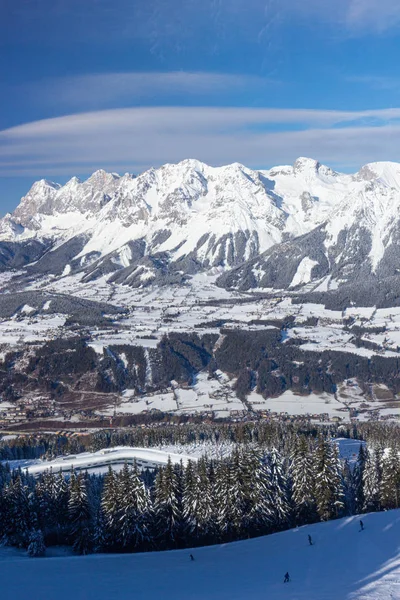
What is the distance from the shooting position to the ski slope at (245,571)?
92.6 feet

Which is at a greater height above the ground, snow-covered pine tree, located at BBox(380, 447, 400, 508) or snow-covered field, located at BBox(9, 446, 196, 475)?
snow-covered pine tree, located at BBox(380, 447, 400, 508)

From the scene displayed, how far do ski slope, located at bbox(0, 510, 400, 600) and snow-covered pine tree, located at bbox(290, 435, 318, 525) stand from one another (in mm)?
2504

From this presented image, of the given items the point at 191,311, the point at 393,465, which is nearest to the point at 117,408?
the point at 393,465

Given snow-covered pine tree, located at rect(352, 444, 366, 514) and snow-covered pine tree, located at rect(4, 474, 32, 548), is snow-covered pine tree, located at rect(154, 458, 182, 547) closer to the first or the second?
snow-covered pine tree, located at rect(4, 474, 32, 548)

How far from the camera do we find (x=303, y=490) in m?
41.8

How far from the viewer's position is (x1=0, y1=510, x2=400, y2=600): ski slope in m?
28.2

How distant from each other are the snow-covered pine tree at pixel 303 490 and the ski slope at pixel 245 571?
250 cm

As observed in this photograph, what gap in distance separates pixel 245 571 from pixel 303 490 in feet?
34.7

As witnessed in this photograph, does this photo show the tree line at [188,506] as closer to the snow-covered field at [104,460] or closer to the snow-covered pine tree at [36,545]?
the snow-covered pine tree at [36,545]

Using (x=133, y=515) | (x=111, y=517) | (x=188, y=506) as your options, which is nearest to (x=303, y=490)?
(x=188, y=506)

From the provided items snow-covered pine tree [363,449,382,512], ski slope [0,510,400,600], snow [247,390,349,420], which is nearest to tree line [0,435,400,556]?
snow-covered pine tree [363,449,382,512]

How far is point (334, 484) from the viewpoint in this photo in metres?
41.3

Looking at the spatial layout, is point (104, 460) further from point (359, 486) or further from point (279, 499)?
point (279, 499)

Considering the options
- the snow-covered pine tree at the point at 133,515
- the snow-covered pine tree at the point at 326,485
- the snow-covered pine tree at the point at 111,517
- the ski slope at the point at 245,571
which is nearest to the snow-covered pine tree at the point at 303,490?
the snow-covered pine tree at the point at 326,485
